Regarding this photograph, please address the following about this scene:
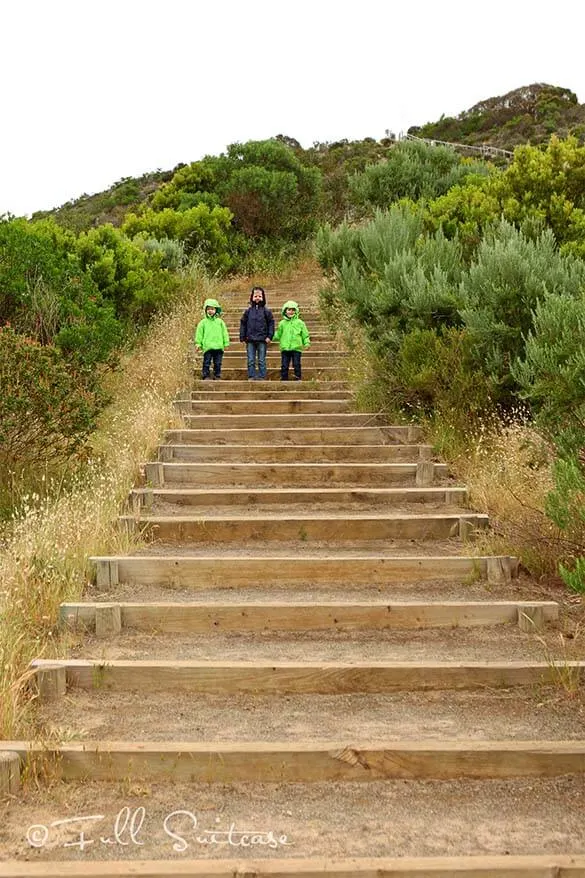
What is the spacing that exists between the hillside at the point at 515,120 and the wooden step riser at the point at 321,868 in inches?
1496

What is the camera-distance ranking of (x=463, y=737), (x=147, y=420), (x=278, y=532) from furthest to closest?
1. (x=147, y=420)
2. (x=278, y=532)
3. (x=463, y=737)

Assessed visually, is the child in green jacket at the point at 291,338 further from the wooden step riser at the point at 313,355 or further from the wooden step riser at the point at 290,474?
the wooden step riser at the point at 290,474

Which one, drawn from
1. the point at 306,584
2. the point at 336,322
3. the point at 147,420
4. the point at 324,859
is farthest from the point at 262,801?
the point at 336,322

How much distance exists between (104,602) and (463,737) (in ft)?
8.11

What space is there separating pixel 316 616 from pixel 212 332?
25.3 ft

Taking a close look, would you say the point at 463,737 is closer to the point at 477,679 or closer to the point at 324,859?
the point at 477,679

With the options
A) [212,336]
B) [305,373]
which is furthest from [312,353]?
[212,336]

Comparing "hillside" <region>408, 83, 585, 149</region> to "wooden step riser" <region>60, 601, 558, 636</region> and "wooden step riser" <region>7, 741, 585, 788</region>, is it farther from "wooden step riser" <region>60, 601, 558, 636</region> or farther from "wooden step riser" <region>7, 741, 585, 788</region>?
"wooden step riser" <region>7, 741, 585, 788</region>

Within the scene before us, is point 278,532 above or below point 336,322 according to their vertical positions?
below

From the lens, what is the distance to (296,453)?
953 cm

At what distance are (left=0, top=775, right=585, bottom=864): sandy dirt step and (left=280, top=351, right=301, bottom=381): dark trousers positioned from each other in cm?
950

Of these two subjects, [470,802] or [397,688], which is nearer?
[470,802]

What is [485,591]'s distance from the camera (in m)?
5.90

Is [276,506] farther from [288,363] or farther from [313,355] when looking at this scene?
[313,355]
